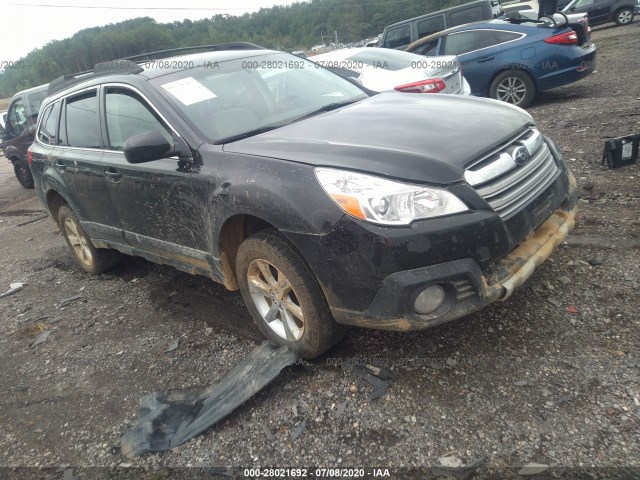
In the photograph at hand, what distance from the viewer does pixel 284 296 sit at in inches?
109

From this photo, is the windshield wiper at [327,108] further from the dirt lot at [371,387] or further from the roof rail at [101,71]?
the dirt lot at [371,387]

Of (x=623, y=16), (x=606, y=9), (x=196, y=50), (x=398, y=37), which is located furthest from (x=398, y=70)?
(x=623, y=16)

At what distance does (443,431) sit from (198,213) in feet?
6.03

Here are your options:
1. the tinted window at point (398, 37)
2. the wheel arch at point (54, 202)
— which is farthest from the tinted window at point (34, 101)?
the tinted window at point (398, 37)

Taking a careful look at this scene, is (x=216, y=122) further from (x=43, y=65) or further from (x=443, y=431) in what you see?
(x=43, y=65)

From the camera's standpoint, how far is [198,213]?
9.84 feet

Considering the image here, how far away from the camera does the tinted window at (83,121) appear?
390 cm

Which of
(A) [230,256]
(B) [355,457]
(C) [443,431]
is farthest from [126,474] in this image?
(C) [443,431]

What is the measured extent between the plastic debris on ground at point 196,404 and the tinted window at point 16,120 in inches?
374

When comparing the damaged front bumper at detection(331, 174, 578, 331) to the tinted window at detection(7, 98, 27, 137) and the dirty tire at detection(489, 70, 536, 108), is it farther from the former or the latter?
the tinted window at detection(7, 98, 27, 137)

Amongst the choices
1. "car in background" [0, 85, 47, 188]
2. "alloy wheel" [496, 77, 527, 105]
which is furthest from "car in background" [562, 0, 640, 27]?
"car in background" [0, 85, 47, 188]

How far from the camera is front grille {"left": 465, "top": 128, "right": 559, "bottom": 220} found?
7.78 ft

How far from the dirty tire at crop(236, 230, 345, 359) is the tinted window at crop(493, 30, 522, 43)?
7.24m

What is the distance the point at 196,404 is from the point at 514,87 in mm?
7732
